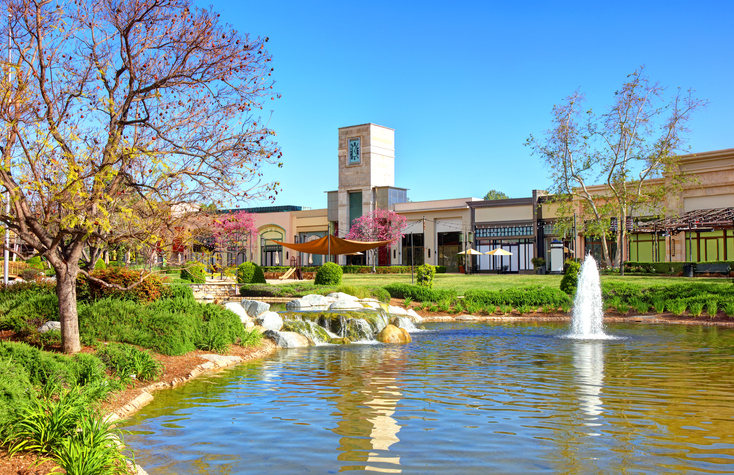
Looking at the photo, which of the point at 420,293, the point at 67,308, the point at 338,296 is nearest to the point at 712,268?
the point at 420,293

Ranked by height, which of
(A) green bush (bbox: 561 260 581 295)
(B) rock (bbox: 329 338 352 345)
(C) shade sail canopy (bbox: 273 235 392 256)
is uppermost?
(C) shade sail canopy (bbox: 273 235 392 256)

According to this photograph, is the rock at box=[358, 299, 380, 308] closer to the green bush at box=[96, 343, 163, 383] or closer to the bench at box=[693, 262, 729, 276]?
the green bush at box=[96, 343, 163, 383]

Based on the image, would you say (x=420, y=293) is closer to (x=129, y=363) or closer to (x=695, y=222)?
(x=129, y=363)

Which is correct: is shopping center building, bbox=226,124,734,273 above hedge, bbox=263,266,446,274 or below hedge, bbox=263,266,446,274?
above

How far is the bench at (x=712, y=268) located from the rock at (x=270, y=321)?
76.7ft

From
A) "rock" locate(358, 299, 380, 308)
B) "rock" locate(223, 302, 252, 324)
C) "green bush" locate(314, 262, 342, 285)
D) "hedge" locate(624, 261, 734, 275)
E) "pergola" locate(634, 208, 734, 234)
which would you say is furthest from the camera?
"pergola" locate(634, 208, 734, 234)

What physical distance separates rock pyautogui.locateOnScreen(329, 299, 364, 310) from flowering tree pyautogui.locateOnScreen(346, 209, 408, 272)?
3084 cm

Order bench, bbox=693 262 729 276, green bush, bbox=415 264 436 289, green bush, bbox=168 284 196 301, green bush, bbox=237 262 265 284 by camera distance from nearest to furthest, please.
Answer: green bush, bbox=168 284 196 301
green bush, bbox=415 264 436 289
bench, bbox=693 262 729 276
green bush, bbox=237 262 265 284

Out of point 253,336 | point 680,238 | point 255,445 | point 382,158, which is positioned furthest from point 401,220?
point 255,445

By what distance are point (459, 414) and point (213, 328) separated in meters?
6.93

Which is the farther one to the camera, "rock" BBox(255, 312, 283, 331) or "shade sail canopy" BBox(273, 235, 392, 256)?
"shade sail canopy" BBox(273, 235, 392, 256)

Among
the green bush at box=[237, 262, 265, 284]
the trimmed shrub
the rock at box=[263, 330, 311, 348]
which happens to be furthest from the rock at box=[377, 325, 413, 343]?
the green bush at box=[237, 262, 265, 284]

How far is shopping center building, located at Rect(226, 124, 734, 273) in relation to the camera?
3612cm

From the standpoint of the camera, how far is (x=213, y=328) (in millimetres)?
12797
